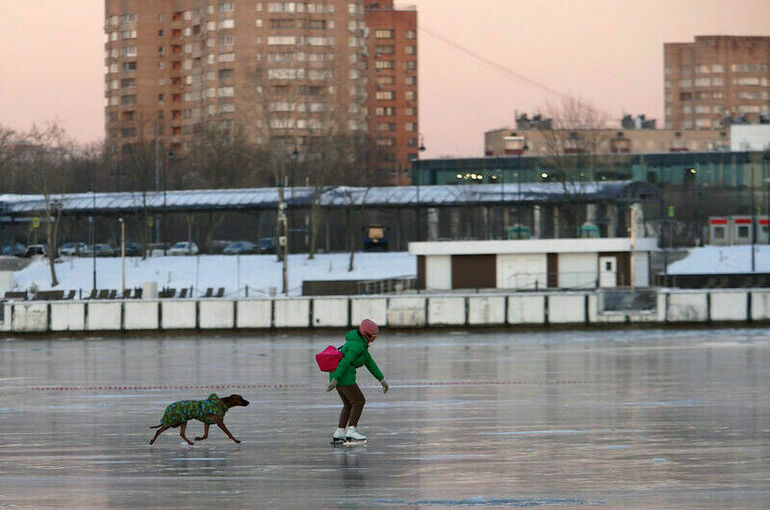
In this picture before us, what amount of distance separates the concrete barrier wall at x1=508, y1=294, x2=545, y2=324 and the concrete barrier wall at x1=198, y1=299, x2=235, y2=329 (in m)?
11.6

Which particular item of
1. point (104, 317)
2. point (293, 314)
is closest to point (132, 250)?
point (104, 317)

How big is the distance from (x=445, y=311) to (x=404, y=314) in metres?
1.70

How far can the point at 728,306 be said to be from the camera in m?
56.0

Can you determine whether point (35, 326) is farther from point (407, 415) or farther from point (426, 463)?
point (426, 463)

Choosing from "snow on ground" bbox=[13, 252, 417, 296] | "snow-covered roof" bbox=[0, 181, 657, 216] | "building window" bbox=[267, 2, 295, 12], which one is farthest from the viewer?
"building window" bbox=[267, 2, 295, 12]

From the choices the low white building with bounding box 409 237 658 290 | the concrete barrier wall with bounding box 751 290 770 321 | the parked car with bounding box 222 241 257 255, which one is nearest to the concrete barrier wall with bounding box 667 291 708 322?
the concrete barrier wall with bounding box 751 290 770 321

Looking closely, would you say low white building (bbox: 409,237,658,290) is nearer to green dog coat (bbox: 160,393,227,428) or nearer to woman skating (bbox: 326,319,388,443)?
woman skating (bbox: 326,319,388,443)

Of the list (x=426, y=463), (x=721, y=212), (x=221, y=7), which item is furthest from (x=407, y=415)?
(x=221, y=7)

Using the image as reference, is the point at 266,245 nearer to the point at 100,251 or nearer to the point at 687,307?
the point at 100,251

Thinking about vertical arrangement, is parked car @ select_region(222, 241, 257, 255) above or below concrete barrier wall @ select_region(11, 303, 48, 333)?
above

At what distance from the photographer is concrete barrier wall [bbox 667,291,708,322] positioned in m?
56.2

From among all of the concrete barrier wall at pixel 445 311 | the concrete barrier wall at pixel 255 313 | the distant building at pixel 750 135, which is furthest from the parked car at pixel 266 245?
the distant building at pixel 750 135

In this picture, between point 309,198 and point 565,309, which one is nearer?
point 565,309

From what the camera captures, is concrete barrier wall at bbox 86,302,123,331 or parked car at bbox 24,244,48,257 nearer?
concrete barrier wall at bbox 86,302,123,331
